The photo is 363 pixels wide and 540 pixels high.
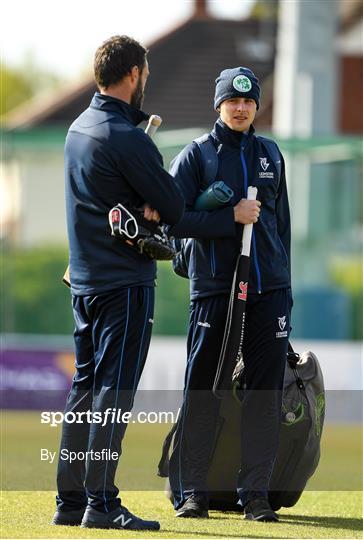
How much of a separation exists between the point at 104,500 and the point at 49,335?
10.1 meters

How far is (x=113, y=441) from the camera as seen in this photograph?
6.86 meters

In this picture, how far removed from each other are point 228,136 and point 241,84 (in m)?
0.26

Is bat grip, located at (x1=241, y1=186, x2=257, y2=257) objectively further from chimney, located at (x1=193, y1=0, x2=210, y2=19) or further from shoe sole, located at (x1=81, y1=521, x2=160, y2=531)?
chimney, located at (x1=193, y1=0, x2=210, y2=19)

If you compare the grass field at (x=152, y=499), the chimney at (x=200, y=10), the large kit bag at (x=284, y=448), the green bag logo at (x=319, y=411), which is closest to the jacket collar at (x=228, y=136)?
the large kit bag at (x=284, y=448)

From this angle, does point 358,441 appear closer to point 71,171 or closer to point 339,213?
point 339,213

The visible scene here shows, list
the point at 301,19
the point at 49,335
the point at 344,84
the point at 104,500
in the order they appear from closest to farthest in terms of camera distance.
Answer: the point at 104,500
the point at 49,335
the point at 301,19
the point at 344,84

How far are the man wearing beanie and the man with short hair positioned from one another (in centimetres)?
61

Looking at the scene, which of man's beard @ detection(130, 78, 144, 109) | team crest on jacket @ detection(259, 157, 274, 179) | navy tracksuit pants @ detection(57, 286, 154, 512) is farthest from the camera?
team crest on jacket @ detection(259, 157, 274, 179)

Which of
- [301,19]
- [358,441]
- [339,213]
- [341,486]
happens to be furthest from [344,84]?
[341,486]

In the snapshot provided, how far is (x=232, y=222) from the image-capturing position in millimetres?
7402

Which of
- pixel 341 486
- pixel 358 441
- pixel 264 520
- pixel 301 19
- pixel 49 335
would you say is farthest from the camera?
pixel 301 19

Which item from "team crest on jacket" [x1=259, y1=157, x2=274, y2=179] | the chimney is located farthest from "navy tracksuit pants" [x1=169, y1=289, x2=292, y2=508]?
the chimney

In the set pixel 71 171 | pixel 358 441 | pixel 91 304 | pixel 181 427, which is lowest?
pixel 358 441

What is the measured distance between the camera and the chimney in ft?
142
